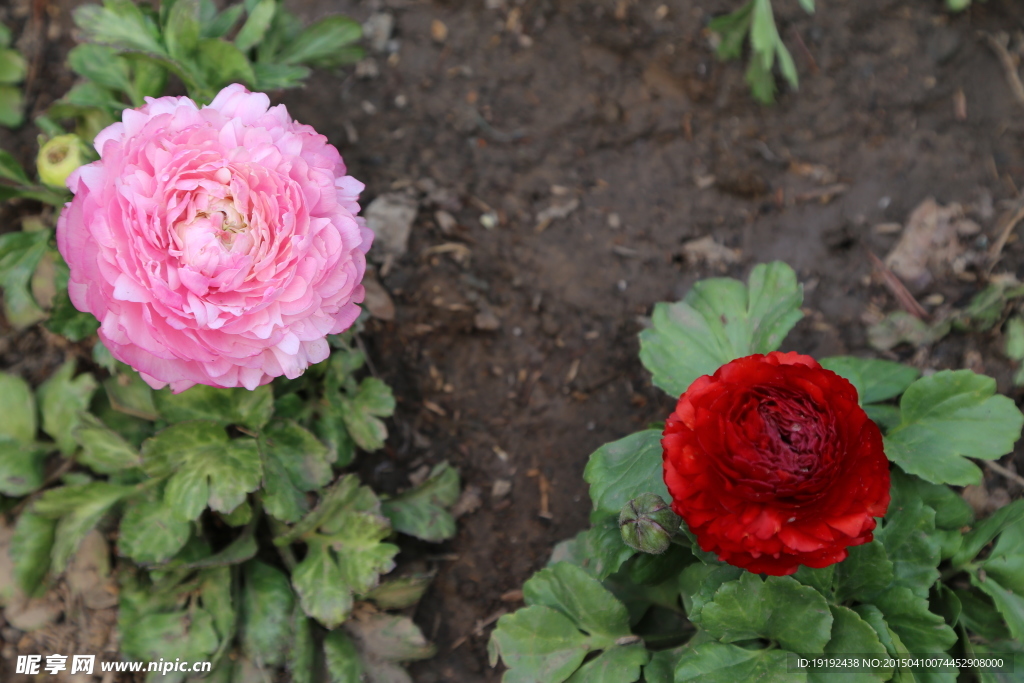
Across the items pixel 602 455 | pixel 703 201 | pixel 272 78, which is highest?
pixel 272 78

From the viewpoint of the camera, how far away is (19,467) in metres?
2.07

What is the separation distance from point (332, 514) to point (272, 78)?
1132mm

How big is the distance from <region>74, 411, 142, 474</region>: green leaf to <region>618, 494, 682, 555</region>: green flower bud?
1.23m

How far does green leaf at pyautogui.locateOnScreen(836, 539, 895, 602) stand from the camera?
1.55 meters

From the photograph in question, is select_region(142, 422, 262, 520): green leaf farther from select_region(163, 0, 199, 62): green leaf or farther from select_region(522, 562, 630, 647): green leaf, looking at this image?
select_region(163, 0, 199, 62): green leaf

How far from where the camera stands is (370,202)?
233cm

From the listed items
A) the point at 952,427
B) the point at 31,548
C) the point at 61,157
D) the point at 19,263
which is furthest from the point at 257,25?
the point at 952,427

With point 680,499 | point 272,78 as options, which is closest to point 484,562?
point 680,499

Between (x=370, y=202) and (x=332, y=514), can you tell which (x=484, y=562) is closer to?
(x=332, y=514)

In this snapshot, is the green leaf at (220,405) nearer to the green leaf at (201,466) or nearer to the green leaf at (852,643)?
the green leaf at (201,466)

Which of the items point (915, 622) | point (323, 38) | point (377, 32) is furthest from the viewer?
point (377, 32)

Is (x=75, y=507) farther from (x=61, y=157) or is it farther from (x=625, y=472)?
(x=625, y=472)

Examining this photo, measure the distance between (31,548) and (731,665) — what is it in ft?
5.76

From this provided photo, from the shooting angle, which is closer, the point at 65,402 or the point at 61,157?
the point at 61,157
